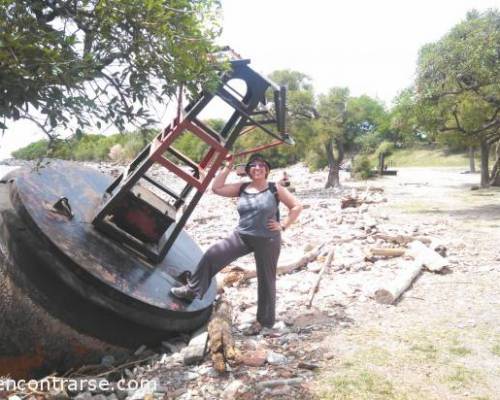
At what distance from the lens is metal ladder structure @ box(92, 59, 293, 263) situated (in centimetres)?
516

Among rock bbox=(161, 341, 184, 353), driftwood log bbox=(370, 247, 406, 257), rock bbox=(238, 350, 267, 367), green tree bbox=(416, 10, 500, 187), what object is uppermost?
green tree bbox=(416, 10, 500, 187)

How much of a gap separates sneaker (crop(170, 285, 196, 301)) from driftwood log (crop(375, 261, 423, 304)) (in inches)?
105

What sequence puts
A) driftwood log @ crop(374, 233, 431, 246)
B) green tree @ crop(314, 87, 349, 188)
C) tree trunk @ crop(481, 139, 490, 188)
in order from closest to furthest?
driftwood log @ crop(374, 233, 431, 246), tree trunk @ crop(481, 139, 490, 188), green tree @ crop(314, 87, 349, 188)

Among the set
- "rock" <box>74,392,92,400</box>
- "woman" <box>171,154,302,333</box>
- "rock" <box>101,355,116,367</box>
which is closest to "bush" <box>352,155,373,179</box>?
"woman" <box>171,154,302,333</box>

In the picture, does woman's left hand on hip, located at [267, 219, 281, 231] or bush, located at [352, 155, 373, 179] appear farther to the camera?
bush, located at [352, 155, 373, 179]

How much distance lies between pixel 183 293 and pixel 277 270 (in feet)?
11.0

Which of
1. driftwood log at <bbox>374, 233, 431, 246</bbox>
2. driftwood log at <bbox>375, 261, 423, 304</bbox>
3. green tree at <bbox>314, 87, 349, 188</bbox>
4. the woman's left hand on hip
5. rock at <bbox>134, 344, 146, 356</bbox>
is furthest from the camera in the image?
green tree at <bbox>314, 87, 349, 188</bbox>

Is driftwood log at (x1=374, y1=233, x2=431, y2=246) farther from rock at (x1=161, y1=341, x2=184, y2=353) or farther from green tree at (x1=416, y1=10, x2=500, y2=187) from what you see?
green tree at (x1=416, y1=10, x2=500, y2=187)

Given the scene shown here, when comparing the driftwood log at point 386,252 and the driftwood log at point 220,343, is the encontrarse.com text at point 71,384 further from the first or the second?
the driftwood log at point 386,252

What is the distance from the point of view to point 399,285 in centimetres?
676

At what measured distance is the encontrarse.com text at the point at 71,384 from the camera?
4.23 m

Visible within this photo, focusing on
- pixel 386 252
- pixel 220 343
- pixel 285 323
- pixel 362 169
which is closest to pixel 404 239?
pixel 386 252

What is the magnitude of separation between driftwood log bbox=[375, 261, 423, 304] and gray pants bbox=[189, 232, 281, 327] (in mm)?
1903

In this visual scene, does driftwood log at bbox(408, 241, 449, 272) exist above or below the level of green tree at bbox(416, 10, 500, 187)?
below
